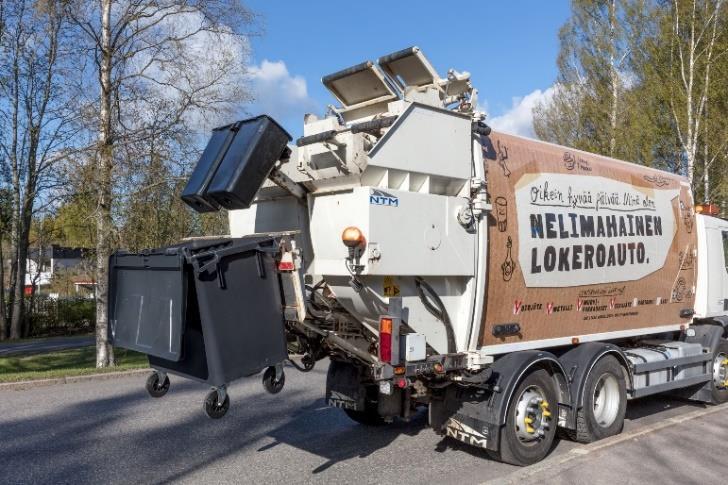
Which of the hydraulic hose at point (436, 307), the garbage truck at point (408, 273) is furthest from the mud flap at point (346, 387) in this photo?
the hydraulic hose at point (436, 307)

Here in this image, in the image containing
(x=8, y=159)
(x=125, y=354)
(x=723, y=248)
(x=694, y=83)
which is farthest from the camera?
(x=8, y=159)

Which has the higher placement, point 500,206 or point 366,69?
point 366,69

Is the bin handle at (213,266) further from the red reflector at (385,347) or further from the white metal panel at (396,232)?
the red reflector at (385,347)

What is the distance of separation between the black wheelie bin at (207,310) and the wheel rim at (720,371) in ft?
21.3

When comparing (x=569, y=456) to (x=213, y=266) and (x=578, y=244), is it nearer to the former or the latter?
(x=578, y=244)

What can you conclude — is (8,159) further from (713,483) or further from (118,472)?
(713,483)

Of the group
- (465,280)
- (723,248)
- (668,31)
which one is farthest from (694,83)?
(465,280)

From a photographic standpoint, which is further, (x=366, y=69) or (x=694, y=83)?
(x=694, y=83)

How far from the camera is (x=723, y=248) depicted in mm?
9219

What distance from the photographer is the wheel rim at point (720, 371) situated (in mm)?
8633

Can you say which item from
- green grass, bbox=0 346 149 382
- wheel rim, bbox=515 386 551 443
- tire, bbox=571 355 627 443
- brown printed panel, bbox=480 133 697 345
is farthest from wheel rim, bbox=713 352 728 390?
green grass, bbox=0 346 149 382

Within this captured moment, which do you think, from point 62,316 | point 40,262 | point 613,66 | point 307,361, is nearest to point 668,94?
point 613,66

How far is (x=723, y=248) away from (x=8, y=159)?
20.0 metres

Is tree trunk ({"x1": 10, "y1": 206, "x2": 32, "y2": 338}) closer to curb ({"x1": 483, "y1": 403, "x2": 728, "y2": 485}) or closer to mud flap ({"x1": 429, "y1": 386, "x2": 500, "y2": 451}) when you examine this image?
mud flap ({"x1": 429, "y1": 386, "x2": 500, "y2": 451})
